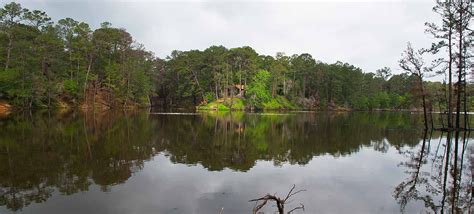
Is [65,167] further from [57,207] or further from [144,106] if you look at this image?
[144,106]

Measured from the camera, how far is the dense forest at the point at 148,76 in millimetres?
63594

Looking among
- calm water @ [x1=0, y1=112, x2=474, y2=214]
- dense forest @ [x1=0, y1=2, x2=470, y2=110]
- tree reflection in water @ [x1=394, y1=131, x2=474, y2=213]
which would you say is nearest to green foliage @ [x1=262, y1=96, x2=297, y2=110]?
dense forest @ [x1=0, y1=2, x2=470, y2=110]

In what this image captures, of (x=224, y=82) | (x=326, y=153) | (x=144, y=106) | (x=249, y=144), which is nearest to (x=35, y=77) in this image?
(x=144, y=106)

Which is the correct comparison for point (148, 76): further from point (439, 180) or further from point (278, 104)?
point (439, 180)

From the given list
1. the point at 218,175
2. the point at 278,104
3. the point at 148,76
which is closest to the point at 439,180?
the point at 218,175

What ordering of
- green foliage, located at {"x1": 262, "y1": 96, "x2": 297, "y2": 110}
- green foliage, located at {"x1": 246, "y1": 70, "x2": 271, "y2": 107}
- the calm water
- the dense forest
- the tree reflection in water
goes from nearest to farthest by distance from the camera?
the calm water → the tree reflection in water → the dense forest → green foliage, located at {"x1": 246, "y1": 70, "x2": 271, "y2": 107} → green foliage, located at {"x1": 262, "y1": 96, "x2": 297, "y2": 110}

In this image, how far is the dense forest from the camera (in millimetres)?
63594

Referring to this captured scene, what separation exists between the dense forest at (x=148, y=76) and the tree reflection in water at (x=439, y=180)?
15.3 m

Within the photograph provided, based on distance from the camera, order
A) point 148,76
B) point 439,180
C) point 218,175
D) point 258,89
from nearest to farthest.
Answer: point 439,180 < point 218,175 < point 258,89 < point 148,76

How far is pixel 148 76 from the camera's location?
101 meters

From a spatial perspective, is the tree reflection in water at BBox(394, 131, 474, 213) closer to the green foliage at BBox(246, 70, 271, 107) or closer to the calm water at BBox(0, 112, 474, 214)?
the calm water at BBox(0, 112, 474, 214)

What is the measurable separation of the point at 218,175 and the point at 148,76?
9095 cm

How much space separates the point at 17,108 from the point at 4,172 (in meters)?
58.7

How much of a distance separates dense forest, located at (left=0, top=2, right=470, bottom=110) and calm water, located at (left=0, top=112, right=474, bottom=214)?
1896 cm
